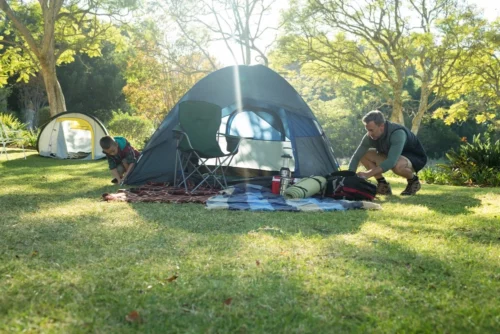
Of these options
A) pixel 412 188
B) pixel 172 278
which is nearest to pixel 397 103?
pixel 412 188

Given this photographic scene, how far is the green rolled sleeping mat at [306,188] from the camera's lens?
4531 millimetres

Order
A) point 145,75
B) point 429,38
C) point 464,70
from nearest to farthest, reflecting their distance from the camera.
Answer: point 429,38, point 464,70, point 145,75

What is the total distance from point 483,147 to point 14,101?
2067 centimetres

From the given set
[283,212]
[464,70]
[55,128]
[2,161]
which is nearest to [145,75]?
[55,128]

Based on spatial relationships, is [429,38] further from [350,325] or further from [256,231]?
[350,325]

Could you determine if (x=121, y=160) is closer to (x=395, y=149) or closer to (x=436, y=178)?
(x=395, y=149)

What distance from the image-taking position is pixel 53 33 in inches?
468

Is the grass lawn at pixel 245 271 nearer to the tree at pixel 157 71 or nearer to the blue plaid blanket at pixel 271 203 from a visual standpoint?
the blue plaid blanket at pixel 271 203

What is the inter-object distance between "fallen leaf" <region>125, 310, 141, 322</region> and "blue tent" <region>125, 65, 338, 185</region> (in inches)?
158

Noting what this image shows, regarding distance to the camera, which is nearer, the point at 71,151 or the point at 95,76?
the point at 71,151

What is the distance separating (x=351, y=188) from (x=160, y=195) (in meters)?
1.79

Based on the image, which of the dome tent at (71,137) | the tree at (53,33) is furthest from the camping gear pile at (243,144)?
the tree at (53,33)

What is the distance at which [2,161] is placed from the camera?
844 centimetres

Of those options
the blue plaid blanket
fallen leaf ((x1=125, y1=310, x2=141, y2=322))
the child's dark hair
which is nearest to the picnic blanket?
the blue plaid blanket
